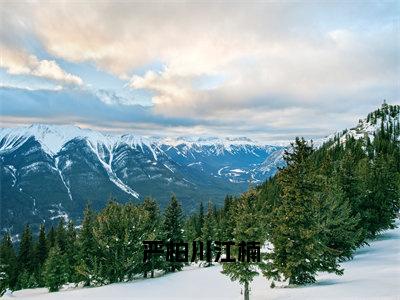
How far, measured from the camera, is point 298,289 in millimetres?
31406

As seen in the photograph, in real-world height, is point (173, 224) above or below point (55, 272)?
above

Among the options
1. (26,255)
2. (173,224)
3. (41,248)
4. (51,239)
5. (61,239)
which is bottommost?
(26,255)

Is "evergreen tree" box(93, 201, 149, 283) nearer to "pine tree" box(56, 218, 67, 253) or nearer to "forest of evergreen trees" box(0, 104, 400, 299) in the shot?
"forest of evergreen trees" box(0, 104, 400, 299)

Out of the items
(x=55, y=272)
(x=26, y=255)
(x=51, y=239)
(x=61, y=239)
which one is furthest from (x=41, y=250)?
(x=55, y=272)

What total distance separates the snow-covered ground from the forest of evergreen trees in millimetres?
1689

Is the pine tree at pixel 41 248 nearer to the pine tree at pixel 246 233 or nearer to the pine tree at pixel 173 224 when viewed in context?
the pine tree at pixel 173 224

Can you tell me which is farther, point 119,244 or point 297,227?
point 119,244

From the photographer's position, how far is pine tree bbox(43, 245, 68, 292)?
64.9 m

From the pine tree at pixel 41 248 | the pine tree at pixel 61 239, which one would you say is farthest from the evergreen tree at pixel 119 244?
the pine tree at pixel 41 248

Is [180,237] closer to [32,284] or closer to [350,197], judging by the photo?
[350,197]

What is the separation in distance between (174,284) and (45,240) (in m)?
57.4

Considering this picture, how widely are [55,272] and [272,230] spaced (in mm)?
47171

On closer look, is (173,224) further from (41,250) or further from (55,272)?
(41,250)

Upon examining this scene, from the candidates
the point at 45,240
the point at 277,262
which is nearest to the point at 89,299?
the point at 277,262
